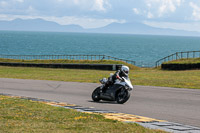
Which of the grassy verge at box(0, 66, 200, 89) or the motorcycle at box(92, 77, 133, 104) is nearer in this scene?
the motorcycle at box(92, 77, 133, 104)

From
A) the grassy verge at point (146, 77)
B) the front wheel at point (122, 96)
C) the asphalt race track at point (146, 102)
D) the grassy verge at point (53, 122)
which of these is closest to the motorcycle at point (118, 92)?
the front wheel at point (122, 96)

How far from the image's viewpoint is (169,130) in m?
7.96

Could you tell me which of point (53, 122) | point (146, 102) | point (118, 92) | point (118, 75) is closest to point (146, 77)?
point (146, 102)

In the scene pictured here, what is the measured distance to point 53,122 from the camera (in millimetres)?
8758

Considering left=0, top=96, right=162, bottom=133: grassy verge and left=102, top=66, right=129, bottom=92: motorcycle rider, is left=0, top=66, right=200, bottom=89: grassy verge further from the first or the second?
left=0, top=96, right=162, bottom=133: grassy verge

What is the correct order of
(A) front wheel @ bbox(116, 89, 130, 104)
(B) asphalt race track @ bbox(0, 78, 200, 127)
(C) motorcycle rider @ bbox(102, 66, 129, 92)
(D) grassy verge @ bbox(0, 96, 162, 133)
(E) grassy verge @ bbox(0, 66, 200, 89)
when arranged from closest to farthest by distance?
(D) grassy verge @ bbox(0, 96, 162, 133) < (B) asphalt race track @ bbox(0, 78, 200, 127) < (C) motorcycle rider @ bbox(102, 66, 129, 92) < (A) front wheel @ bbox(116, 89, 130, 104) < (E) grassy verge @ bbox(0, 66, 200, 89)

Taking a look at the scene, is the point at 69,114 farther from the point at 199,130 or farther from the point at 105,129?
the point at 199,130

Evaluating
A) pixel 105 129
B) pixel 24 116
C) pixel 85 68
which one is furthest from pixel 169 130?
pixel 85 68

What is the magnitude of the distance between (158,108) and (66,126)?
16.3ft

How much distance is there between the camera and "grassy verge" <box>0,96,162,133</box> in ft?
25.5

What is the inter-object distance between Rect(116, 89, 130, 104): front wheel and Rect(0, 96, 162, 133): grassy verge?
9.90 ft

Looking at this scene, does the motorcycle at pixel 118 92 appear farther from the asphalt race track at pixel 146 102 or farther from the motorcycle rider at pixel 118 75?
the asphalt race track at pixel 146 102

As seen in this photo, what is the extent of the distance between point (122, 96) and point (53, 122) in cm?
507

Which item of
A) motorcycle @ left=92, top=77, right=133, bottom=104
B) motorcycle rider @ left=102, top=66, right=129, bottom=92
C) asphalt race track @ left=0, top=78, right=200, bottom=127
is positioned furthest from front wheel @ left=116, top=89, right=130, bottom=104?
motorcycle rider @ left=102, top=66, right=129, bottom=92
